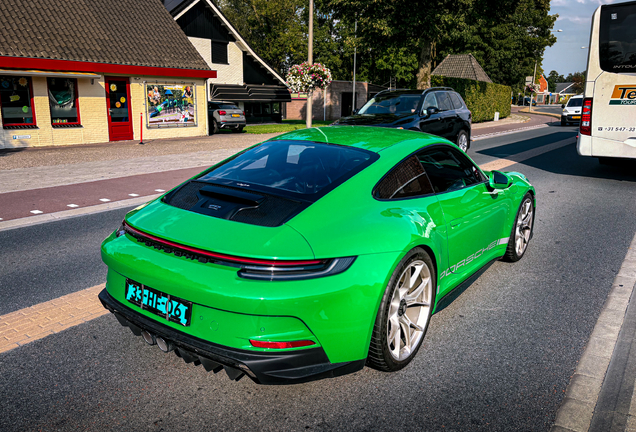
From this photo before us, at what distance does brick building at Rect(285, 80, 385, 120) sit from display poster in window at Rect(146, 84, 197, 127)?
17743 mm

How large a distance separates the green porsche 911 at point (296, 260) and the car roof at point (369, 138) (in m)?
0.03

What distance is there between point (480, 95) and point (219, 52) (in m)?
17.9

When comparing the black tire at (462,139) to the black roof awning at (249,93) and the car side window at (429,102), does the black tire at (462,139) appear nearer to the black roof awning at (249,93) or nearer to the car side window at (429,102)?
the car side window at (429,102)

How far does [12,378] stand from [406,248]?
2.53 meters

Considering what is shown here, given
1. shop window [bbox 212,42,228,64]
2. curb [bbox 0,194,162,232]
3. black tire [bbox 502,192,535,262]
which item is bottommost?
curb [bbox 0,194,162,232]

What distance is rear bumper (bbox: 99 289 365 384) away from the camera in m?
2.52

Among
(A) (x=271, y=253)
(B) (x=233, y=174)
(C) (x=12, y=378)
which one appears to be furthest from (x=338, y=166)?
(C) (x=12, y=378)

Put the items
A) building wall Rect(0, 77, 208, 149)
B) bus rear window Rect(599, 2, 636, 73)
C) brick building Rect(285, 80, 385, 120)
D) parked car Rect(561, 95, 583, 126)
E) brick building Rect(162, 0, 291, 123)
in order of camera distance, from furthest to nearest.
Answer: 1. brick building Rect(285, 80, 385, 120)
2. parked car Rect(561, 95, 583, 126)
3. brick building Rect(162, 0, 291, 123)
4. building wall Rect(0, 77, 208, 149)
5. bus rear window Rect(599, 2, 636, 73)

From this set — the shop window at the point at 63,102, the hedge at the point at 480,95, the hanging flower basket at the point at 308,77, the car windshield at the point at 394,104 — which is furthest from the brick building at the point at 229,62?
the car windshield at the point at 394,104

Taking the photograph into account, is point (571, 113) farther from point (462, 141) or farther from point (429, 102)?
point (429, 102)

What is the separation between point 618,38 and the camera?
10.0 m

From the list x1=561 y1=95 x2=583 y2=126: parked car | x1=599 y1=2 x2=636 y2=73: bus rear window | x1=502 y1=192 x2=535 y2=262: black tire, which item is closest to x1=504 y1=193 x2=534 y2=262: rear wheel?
x1=502 y1=192 x2=535 y2=262: black tire

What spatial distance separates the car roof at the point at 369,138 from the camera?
3.68 m

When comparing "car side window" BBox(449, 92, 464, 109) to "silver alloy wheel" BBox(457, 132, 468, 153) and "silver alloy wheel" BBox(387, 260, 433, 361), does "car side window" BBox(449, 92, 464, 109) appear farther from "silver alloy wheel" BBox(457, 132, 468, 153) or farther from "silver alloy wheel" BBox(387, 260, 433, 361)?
"silver alloy wheel" BBox(387, 260, 433, 361)
